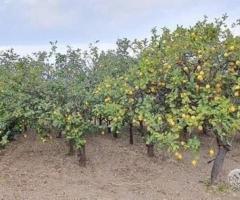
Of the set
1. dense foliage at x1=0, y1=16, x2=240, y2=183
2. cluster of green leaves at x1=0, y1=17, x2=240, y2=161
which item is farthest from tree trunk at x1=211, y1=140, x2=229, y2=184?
cluster of green leaves at x1=0, y1=17, x2=240, y2=161

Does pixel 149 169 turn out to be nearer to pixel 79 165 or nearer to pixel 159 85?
pixel 79 165

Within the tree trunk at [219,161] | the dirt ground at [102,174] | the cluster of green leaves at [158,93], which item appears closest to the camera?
the cluster of green leaves at [158,93]

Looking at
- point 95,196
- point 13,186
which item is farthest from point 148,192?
point 13,186

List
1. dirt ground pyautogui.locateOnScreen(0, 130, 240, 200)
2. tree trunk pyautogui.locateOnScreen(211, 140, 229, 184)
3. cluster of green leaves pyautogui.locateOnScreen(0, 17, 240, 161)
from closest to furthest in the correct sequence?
cluster of green leaves pyautogui.locateOnScreen(0, 17, 240, 161), dirt ground pyautogui.locateOnScreen(0, 130, 240, 200), tree trunk pyautogui.locateOnScreen(211, 140, 229, 184)

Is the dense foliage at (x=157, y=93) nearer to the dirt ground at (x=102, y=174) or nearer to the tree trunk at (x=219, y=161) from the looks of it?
the tree trunk at (x=219, y=161)

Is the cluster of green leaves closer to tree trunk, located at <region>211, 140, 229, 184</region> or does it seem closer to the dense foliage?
the dense foliage

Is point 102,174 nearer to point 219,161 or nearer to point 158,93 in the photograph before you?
point 219,161

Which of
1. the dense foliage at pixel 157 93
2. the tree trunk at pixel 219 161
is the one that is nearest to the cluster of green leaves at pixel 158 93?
the dense foliage at pixel 157 93

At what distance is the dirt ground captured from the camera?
347 inches

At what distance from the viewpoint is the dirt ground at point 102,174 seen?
882cm

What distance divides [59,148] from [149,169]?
2.72 metres

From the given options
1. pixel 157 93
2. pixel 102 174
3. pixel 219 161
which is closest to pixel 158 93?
pixel 157 93

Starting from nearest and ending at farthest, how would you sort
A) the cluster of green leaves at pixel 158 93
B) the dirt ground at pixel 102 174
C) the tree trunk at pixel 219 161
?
1. the cluster of green leaves at pixel 158 93
2. the dirt ground at pixel 102 174
3. the tree trunk at pixel 219 161

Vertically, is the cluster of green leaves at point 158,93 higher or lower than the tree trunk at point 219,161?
higher
